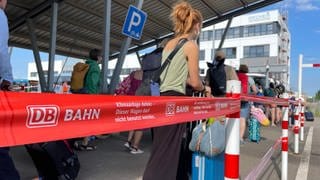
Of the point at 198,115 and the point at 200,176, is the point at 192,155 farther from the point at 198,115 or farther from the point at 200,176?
the point at 198,115

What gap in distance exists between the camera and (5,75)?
11.2 ft

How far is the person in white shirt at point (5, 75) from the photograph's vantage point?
123 inches

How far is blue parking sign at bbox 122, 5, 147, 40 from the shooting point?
814 centimetres

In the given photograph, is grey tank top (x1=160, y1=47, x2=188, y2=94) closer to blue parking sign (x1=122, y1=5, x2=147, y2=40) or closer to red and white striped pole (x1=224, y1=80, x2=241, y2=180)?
red and white striped pole (x1=224, y1=80, x2=241, y2=180)

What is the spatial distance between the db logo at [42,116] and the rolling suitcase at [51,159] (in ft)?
9.43

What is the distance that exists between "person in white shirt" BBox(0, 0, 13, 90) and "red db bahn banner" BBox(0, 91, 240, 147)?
167cm

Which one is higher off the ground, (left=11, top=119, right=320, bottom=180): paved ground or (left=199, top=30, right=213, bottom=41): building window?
(left=199, top=30, right=213, bottom=41): building window

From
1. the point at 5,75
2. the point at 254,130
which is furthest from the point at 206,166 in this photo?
the point at 254,130

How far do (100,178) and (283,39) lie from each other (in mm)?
77815

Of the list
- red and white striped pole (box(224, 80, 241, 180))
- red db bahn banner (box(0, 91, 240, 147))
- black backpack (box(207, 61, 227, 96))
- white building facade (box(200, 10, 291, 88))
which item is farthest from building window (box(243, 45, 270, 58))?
red db bahn banner (box(0, 91, 240, 147))

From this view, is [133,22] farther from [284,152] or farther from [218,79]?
[284,152]

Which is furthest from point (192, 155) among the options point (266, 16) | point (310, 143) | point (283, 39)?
point (283, 39)

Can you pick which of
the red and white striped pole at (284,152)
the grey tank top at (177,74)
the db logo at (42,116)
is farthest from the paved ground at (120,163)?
the db logo at (42,116)

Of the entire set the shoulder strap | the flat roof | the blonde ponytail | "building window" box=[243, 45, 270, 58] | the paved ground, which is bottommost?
the paved ground
